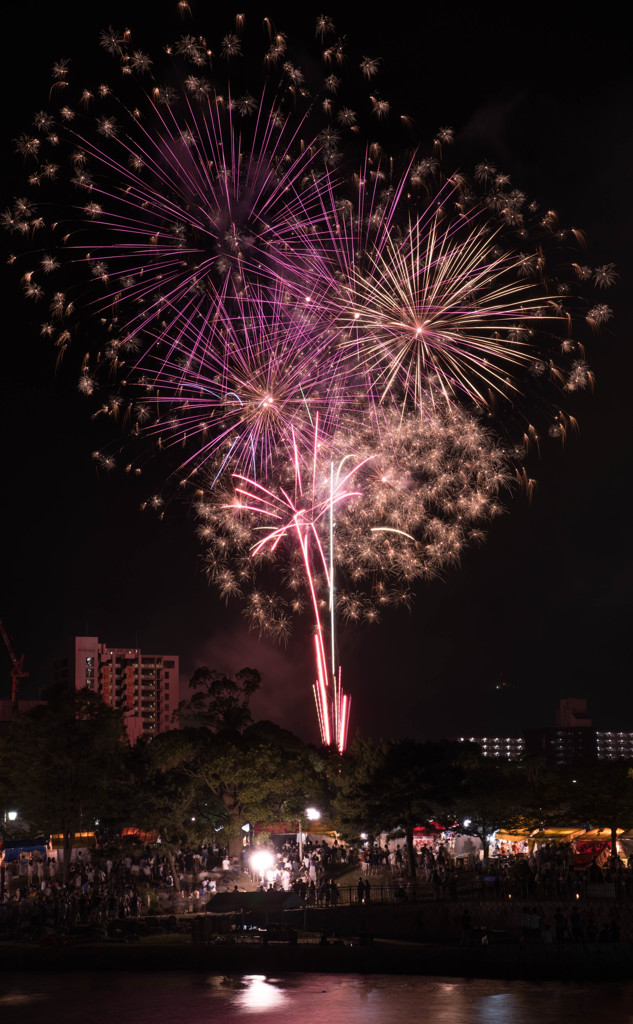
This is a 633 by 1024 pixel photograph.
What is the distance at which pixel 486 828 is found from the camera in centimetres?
4419

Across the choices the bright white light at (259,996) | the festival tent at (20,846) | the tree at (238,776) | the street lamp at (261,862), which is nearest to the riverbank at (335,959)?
the bright white light at (259,996)

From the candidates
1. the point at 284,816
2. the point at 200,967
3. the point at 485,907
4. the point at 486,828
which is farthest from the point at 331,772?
the point at 200,967

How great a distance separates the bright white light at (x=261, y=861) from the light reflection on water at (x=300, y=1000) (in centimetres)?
1355

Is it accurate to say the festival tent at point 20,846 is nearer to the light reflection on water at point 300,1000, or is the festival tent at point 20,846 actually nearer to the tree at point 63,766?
the tree at point 63,766

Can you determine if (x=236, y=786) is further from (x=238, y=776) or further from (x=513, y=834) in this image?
(x=513, y=834)

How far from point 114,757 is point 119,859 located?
14.2 feet

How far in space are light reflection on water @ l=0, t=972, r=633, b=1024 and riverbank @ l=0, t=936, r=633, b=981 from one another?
0.67 meters

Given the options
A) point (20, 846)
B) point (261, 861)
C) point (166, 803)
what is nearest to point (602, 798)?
point (261, 861)

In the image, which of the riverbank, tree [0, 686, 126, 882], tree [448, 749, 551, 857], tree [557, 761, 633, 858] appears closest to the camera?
the riverbank

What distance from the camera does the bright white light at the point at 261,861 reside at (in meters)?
43.6

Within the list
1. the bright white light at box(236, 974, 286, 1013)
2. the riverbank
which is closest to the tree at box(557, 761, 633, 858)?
the riverbank

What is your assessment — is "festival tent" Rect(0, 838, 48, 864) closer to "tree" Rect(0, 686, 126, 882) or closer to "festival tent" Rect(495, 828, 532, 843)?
"tree" Rect(0, 686, 126, 882)

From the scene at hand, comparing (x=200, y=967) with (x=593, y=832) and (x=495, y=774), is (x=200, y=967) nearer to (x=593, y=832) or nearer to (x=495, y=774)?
(x=593, y=832)

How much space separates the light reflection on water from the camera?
23.1 meters
